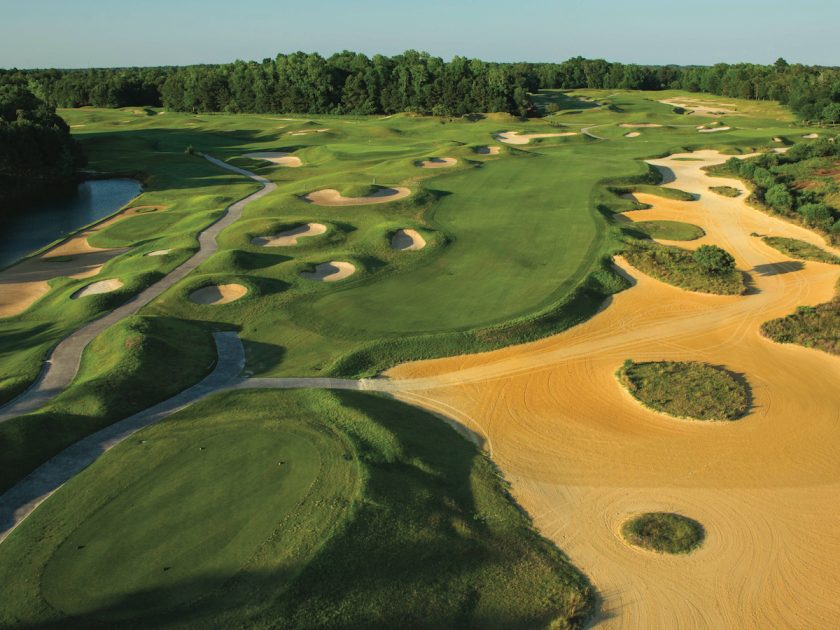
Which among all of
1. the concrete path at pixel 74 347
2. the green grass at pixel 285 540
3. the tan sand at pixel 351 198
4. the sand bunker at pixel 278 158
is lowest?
the green grass at pixel 285 540

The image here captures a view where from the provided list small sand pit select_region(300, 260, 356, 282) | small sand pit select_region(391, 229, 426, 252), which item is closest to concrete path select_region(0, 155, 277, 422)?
small sand pit select_region(300, 260, 356, 282)

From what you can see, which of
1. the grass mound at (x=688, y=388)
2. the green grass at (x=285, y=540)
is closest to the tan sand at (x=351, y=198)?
the grass mound at (x=688, y=388)

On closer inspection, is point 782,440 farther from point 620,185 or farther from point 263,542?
point 620,185

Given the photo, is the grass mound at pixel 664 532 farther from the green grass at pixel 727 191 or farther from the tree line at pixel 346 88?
the tree line at pixel 346 88

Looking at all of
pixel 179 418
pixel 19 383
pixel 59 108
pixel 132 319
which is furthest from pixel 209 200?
pixel 59 108

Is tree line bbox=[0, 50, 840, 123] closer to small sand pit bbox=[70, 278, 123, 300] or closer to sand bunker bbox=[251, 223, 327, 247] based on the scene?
sand bunker bbox=[251, 223, 327, 247]
